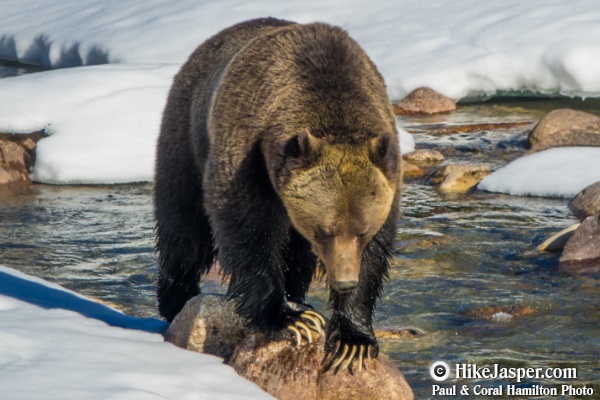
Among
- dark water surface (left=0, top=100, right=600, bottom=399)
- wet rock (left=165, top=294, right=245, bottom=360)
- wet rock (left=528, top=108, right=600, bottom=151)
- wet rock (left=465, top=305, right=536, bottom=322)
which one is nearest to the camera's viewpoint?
wet rock (left=165, top=294, right=245, bottom=360)

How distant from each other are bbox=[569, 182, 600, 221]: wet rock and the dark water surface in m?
0.10

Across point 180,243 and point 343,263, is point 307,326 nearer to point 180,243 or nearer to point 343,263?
point 343,263

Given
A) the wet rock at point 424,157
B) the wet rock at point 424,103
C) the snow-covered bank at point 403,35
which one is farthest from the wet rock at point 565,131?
the wet rock at point 424,103

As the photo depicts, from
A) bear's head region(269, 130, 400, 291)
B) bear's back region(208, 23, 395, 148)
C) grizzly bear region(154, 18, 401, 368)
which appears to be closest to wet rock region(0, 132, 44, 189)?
grizzly bear region(154, 18, 401, 368)

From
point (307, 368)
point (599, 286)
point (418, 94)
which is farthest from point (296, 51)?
point (418, 94)

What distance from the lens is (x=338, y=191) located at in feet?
15.4

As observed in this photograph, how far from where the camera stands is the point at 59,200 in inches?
422

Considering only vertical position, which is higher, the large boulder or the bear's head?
the bear's head

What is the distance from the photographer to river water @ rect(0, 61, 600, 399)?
20.8 feet

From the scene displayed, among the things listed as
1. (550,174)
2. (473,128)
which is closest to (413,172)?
(550,174)

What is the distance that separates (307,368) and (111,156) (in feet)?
22.5

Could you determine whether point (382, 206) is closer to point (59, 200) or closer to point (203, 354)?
point (203, 354)

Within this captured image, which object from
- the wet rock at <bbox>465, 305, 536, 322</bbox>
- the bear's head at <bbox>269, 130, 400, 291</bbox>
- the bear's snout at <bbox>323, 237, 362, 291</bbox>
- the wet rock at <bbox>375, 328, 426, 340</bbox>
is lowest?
the wet rock at <bbox>375, 328, 426, 340</bbox>

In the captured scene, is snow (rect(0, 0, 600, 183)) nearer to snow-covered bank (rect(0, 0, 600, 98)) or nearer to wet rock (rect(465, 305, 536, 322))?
snow-covered bank (rect(0, 0, 600, 98))
